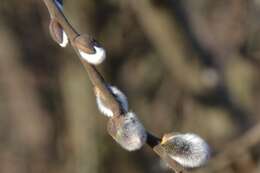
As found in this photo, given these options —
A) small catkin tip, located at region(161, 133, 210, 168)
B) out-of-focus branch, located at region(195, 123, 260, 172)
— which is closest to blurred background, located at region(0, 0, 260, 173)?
out-of-focus branch, located at region(195, 123, 260, 172)

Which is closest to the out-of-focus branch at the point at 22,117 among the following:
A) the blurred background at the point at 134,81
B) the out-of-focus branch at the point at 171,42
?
the blurred background at the point at 134,81

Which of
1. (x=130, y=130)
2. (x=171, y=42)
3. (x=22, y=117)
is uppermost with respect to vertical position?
(x=130, y=130)

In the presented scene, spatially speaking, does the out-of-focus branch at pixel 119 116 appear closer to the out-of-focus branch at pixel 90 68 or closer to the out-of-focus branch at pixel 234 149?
the out-of-focus branch at pixel 90 68

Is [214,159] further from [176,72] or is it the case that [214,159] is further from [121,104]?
[121,104]

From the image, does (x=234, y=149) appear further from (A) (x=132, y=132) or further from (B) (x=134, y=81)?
(A) (x=132, y=132)

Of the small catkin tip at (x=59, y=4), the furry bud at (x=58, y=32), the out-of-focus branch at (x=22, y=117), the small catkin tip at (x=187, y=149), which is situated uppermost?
the small catkin tip at (x=59, y=4)

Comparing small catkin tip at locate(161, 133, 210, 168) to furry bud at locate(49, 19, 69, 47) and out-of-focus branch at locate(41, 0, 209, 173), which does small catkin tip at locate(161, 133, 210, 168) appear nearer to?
out-of-focus branch at locate(41, 0, 209, 173)

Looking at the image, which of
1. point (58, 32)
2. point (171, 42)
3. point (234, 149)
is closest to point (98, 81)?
point (58, 32)

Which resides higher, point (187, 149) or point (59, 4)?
point (59, 4)
